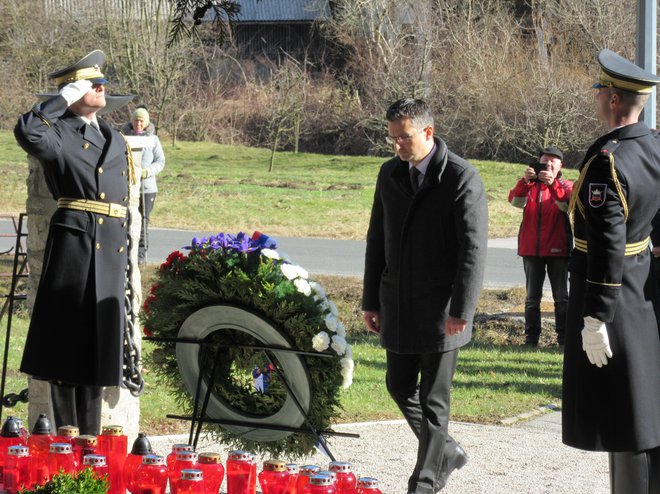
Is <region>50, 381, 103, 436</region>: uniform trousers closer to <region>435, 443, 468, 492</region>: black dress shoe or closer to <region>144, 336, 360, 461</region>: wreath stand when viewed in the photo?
<region>144, 336, 360, 461</region>: wreath stand

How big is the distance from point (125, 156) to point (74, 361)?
3.77 feet

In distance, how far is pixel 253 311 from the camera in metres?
5.62

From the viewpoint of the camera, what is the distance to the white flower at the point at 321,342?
5.43 meters

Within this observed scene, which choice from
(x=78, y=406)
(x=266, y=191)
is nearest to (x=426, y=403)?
(x=78, y=406)

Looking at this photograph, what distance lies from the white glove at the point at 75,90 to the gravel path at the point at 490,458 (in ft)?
7.40

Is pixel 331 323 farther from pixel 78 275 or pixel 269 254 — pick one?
pixel 78 275

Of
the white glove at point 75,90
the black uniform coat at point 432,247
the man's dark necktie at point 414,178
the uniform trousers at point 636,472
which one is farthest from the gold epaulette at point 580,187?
the white glove at point 75,90

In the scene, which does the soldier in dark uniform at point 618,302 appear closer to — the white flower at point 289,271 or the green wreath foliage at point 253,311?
the green wreath foliage at point 253,311

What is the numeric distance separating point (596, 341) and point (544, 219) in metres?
6.00

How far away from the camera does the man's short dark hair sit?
5422 millimetres

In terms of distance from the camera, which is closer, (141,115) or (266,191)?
(141,115)

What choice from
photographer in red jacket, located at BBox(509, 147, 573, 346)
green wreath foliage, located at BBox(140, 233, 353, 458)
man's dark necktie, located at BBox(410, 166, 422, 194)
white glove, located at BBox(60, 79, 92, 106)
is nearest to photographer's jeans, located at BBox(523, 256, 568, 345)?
photographer in red jacket, located at BBox(509, 147, 573, 346)

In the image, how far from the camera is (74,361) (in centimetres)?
562

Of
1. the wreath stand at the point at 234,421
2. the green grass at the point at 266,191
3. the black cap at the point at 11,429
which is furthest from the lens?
the green grass at the point at 266,191
